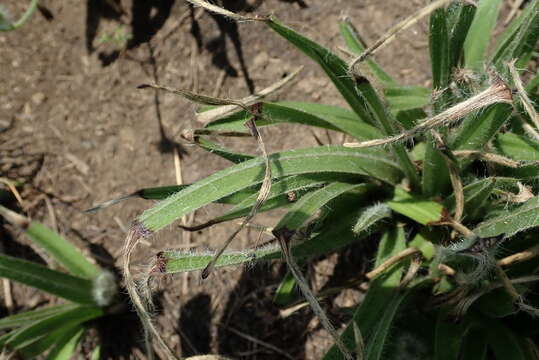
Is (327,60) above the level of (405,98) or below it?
above

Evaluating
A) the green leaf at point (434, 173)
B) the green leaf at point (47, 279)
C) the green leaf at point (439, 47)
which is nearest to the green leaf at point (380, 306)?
the green leaf at point (434, 173)

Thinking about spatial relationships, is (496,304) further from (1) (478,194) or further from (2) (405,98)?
(2) (405,98)

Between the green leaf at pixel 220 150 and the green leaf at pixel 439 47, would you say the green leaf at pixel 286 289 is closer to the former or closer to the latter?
the green leaf at pixel 220 150

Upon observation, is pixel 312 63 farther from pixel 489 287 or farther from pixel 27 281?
pixel 27 281

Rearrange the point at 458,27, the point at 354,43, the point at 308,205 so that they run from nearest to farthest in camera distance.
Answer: the point at 308,205
the point at 458,27
the point at 354,43

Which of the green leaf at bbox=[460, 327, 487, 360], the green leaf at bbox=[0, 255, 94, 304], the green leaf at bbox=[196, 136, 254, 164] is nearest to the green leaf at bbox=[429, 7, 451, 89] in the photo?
the green leaf at bbox=[196, 136, 254, 164]

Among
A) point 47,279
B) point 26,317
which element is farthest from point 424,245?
point 26,317

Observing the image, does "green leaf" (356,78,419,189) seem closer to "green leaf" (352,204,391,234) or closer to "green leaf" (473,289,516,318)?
"green leaf" (352,204,391,234)

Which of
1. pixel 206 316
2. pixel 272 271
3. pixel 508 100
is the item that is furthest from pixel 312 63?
pixel 508 100

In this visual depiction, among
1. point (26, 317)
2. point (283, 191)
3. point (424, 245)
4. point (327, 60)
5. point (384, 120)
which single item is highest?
point (327, 60)
